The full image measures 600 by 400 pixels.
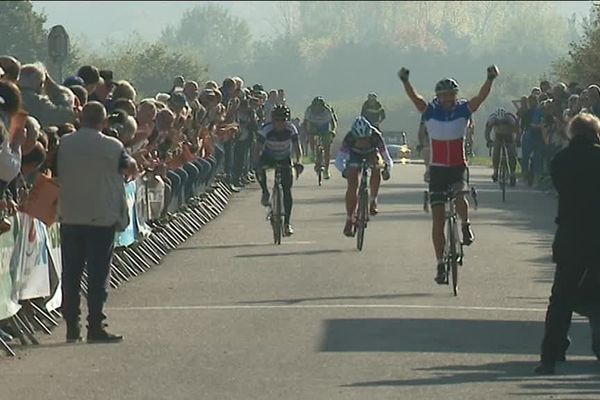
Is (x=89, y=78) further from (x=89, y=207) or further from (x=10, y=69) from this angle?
(x=89, y=207)

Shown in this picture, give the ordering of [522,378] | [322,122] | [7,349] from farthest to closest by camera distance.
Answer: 1. [322,122]
2. [7,349]
3. [522,378]

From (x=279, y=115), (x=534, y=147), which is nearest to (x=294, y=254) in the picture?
(x=279, y=115)

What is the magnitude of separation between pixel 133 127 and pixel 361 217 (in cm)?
599

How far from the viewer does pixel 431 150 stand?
73.8 ft

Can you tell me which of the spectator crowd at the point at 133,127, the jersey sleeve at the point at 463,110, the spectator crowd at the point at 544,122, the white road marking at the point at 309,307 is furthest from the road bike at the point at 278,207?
the spectator crowd at the point at 544,122

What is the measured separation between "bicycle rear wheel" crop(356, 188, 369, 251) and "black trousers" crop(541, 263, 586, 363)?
10.6 meters

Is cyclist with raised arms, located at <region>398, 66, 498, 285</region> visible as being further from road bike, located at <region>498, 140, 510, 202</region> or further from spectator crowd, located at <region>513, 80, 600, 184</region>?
road bike, located at <region>498, 140, 510, 202</region>

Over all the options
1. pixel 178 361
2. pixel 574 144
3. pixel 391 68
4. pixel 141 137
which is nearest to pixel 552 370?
pixel 574 144

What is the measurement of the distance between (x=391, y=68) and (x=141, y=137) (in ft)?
518

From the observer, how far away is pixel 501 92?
153375mm

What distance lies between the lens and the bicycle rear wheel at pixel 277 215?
92.5 ft

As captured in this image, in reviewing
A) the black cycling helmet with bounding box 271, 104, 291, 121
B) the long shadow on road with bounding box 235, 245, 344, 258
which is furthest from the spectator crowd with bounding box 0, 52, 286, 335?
the long shadow on road with bounding box 235, 245, 344, 258

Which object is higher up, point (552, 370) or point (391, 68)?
point (552, 370)

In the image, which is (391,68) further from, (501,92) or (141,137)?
(141,137)
